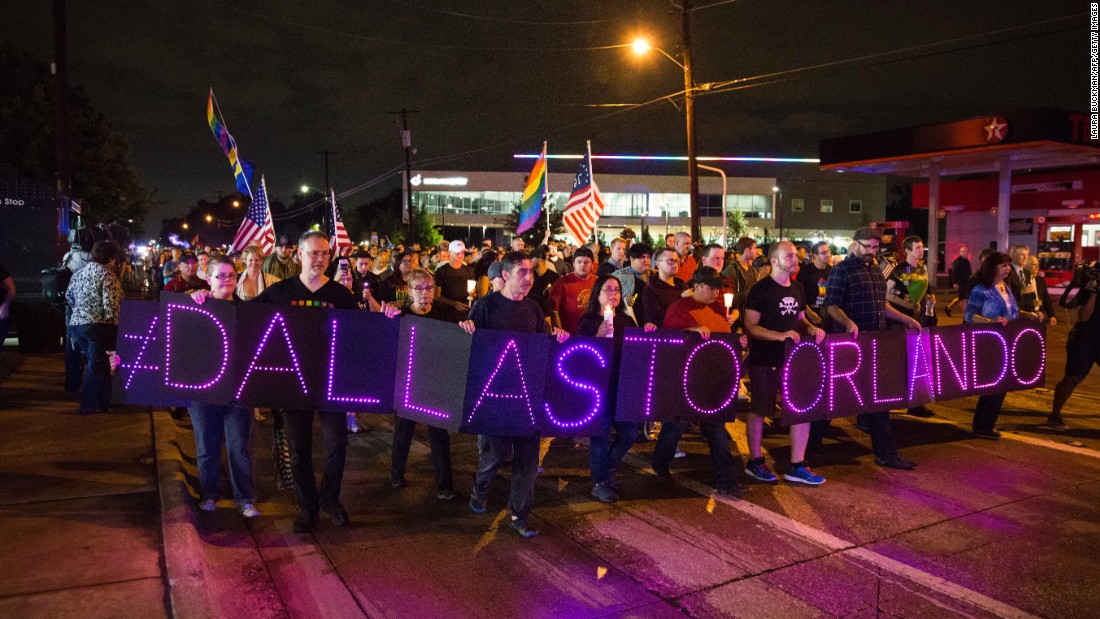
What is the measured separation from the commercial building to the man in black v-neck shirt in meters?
67.9

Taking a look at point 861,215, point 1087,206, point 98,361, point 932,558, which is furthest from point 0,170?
point 861,215

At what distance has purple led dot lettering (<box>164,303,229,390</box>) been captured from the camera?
5.52 meters

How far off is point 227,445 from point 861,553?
4317 mm

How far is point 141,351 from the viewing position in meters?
5.73

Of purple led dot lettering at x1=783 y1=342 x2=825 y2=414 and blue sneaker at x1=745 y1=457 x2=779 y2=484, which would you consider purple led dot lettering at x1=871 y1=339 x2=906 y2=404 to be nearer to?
purple led dot lettering at x1=783 y1=342 x2=825 y2=414

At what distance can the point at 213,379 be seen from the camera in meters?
5.52

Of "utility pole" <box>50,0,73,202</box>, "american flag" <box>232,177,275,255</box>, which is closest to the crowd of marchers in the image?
"american flag" <box>232,177,275,255</box>

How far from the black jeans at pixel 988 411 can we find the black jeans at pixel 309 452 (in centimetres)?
633

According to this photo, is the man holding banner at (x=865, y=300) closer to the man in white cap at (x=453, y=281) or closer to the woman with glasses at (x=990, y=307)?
the woman with glasses at (x=990, y=307)

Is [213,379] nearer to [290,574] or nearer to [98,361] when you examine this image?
[290,574]

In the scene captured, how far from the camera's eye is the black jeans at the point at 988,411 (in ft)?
26.3

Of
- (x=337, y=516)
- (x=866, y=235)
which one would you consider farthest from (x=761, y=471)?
(x=337, y=516)

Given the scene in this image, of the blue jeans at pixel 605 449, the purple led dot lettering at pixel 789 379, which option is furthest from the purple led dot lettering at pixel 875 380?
the blue jeans at pixel 605 449

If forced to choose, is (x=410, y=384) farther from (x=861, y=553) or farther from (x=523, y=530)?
(x=861, y=553)
